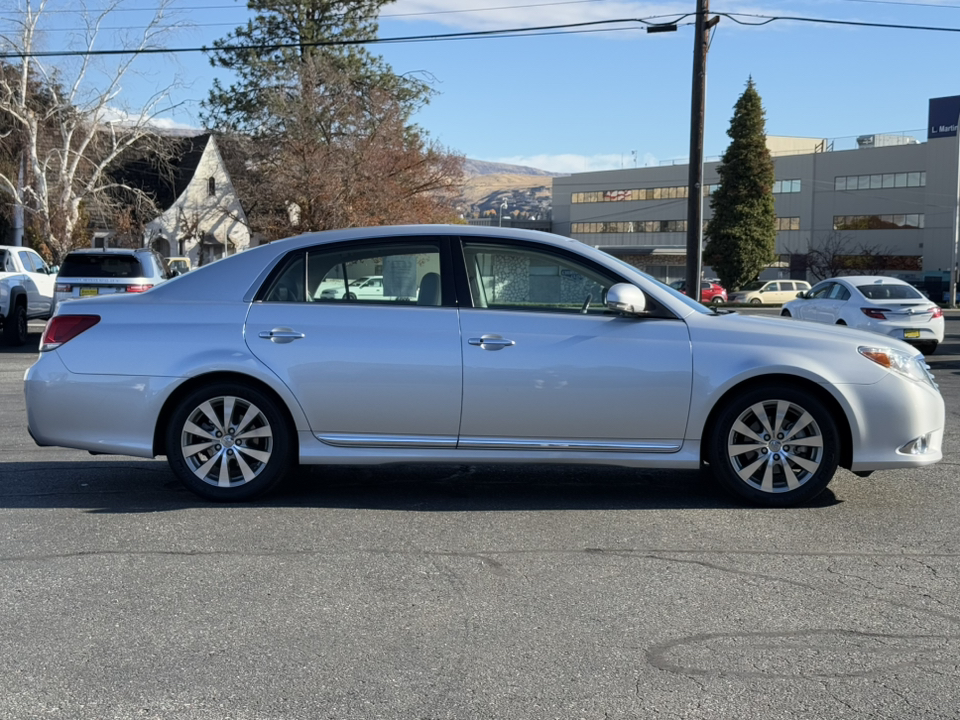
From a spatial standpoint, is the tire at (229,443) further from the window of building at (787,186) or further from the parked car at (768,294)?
the window of building at (787,186)

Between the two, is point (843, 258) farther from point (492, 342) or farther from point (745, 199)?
point (492, 342)

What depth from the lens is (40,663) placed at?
4.01 m

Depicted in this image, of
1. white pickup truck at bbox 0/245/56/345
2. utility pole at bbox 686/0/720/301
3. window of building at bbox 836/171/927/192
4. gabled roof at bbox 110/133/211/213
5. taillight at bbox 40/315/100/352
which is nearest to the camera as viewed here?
taillight at bbox 40/315/100/352

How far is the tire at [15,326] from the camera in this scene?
64.2ft

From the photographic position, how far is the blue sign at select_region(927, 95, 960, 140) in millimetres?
63844

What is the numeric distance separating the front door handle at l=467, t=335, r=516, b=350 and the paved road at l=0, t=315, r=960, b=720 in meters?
0.98

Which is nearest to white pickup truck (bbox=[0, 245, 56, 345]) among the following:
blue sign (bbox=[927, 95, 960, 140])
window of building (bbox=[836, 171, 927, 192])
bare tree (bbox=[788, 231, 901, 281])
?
bare tree (bbox=[788, 231, 901, 281])

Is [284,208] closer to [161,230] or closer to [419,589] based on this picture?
[161,230]

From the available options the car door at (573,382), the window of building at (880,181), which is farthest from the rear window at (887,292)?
the window of building at (880,181)

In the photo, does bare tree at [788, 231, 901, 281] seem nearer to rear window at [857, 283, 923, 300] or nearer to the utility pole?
the utility pole

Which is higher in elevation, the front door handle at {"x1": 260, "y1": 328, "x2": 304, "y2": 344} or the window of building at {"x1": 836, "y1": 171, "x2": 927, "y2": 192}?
the window of building at {"x1": 836, "y1": 171, "x2": 927, "y2": 192}

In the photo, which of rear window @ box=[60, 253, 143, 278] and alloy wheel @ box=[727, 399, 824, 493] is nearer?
alloy wheel @ box=[727, 399, 824, 493]

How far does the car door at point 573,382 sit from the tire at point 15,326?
15.6 m

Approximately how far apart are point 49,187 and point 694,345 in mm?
35873
